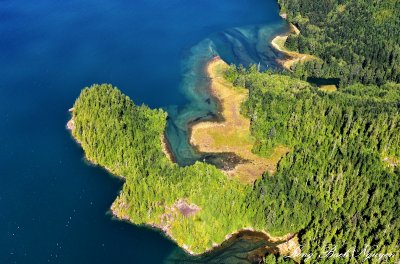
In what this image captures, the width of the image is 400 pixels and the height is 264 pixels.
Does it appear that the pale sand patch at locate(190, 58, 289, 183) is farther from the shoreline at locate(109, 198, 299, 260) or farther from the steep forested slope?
the shoreline at locate(109, 198, 299, 260)

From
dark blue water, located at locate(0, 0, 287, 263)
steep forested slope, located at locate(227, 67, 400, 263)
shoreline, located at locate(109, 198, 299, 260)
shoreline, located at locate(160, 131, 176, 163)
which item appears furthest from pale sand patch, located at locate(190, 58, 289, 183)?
shoreline, located at locate(109, 198, 299, 260)

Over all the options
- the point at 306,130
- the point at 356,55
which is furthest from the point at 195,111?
the point at 356,55

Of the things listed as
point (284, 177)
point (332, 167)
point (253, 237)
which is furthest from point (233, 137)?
point (253, 237)

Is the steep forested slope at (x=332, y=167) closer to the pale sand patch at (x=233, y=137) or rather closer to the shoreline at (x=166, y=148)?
the pale sand patch at (x=233, y=137)

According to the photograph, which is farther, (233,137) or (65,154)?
(233,137)

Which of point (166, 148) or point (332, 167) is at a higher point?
point (332, 167)

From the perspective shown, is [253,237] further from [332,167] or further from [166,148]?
[166,148]

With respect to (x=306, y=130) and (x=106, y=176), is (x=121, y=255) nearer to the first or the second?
(x=106, y=176)

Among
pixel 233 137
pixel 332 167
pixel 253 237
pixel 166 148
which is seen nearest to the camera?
pixel 253 237
